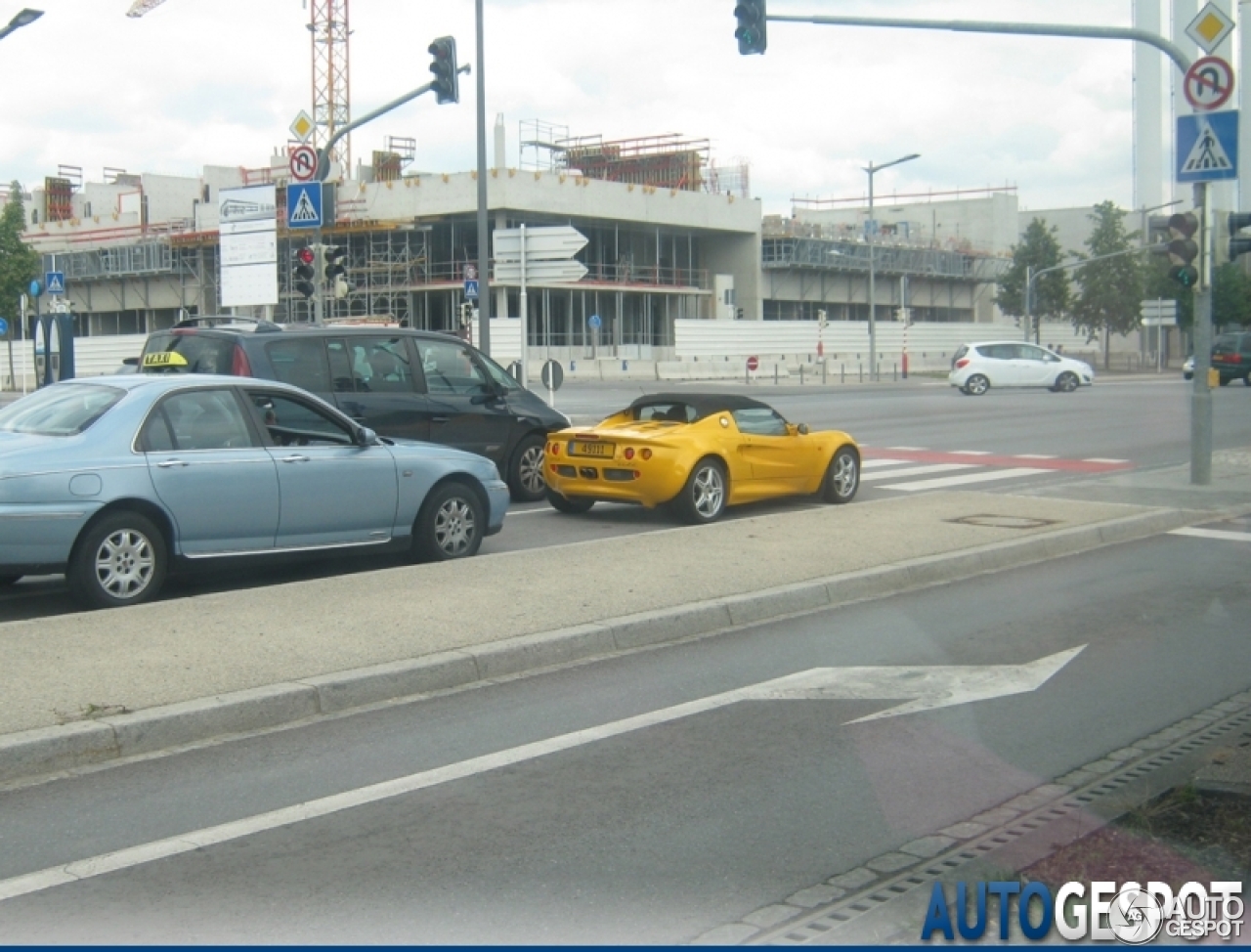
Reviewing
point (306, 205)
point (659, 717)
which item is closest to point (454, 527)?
point (659, 717)

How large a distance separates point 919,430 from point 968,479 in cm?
916

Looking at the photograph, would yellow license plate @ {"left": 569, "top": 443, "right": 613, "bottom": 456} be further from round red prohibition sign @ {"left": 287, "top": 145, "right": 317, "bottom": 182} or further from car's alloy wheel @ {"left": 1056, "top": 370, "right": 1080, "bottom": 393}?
car's alloy wheel @ {"left": 1056, "top": 370, "right": 1080, "bottom": 393}

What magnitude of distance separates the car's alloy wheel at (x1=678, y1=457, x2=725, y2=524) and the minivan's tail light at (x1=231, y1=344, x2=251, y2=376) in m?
4.19

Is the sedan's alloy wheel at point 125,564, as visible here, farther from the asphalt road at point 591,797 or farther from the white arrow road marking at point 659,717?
the white arrow road marking at point 659,717

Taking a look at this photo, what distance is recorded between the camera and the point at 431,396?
14531 mm

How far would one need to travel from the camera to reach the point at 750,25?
18.1m

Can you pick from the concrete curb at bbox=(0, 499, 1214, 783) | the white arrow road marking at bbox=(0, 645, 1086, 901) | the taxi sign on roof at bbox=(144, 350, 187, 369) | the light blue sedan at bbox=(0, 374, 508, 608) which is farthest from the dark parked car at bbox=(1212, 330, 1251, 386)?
the white arrow road marking at bbox=(0, 645, 1086, 901)

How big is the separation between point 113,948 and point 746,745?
10.2 ft

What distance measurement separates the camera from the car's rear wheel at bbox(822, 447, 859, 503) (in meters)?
15.6

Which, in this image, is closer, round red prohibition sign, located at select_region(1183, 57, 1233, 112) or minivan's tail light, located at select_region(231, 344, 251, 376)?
minivan's tail light, located at select_region(231, 344, 251, 376)

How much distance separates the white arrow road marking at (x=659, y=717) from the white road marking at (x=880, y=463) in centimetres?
1176

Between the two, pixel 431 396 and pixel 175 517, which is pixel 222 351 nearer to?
pixel 431 396

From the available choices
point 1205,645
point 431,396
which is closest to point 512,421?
point 431,396

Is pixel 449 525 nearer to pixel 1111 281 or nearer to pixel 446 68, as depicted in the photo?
pixel 446 68
